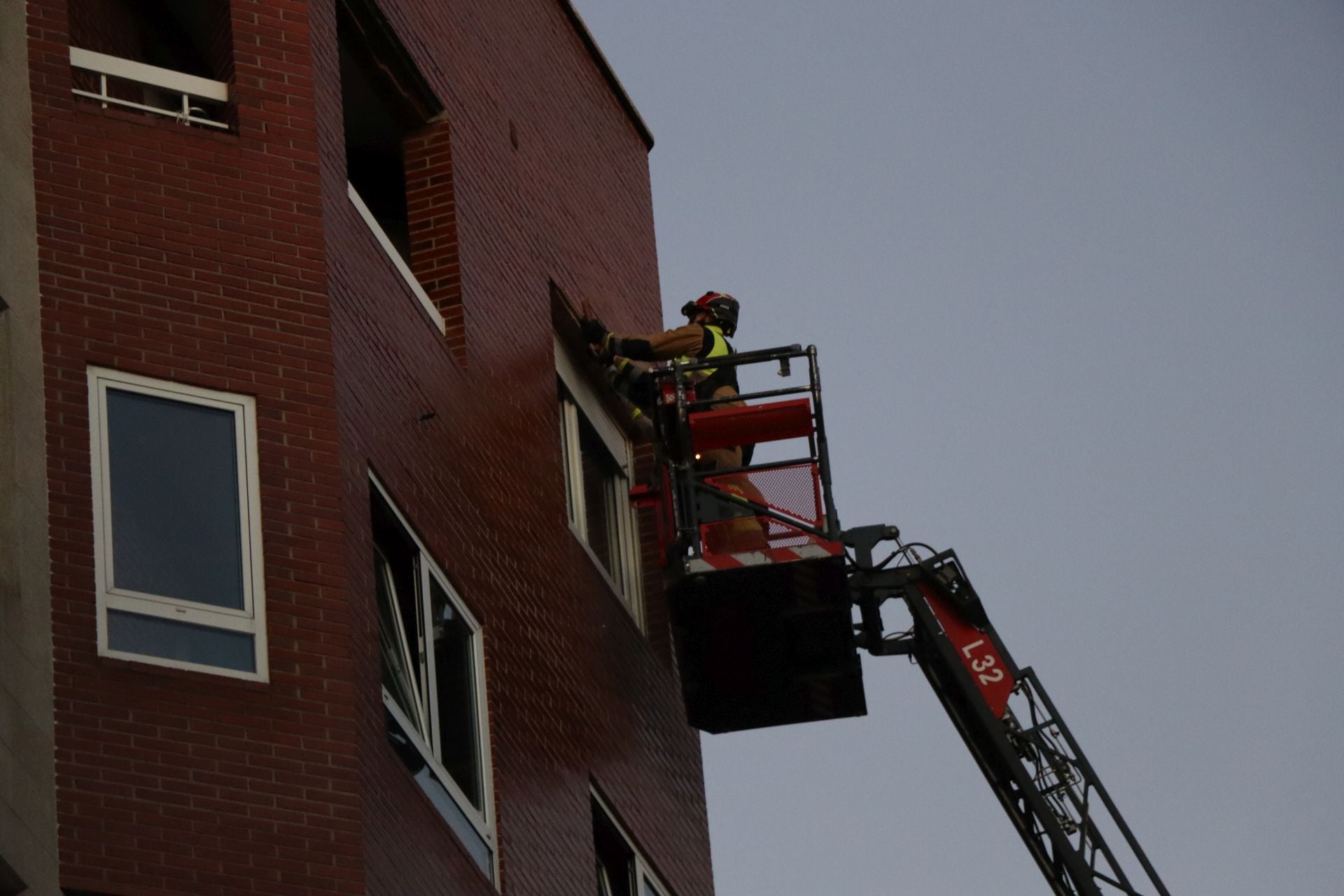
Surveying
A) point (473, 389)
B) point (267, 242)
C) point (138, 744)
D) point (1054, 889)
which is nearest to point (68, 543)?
point (138, 744)

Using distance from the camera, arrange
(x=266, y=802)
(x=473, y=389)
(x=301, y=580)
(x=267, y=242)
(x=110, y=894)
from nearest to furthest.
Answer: (x=110, y=894) < (x=266, y=802) < (x=301, y=580) < (x=267, y=242) < (x=473, y=389)

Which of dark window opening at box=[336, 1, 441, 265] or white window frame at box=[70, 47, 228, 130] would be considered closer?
white window frame at box=[70, 47, 228, 130]

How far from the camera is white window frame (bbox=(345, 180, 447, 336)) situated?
16547 mm

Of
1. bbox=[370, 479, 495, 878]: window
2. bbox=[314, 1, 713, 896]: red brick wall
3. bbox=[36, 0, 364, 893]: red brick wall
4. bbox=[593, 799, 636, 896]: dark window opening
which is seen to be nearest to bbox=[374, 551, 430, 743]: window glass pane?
bbox=[370, 479, 495, 878]: window

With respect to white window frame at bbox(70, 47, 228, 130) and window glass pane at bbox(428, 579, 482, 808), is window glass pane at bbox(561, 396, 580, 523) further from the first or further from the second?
white window frame at bbox(70, 47, 228, 130)

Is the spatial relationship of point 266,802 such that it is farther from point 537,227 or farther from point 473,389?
point 537,227

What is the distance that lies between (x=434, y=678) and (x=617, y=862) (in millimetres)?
3644

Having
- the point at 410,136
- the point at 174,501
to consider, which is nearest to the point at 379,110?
the point at 410,136

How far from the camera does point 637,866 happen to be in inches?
748

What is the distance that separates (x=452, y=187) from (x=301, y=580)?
16.7 feet

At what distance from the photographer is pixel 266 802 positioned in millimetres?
13242

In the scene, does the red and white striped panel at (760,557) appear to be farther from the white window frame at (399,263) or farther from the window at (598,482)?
the white window frame at (399,263)

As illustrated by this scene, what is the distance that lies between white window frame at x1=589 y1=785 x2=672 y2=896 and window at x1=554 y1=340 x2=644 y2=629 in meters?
2.06

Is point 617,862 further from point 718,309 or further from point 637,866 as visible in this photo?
point 718,309
